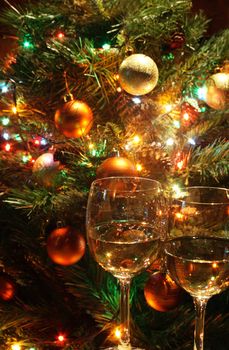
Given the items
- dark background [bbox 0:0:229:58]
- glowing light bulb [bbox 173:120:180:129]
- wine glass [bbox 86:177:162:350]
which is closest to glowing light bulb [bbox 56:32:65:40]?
glowing light bulb [bbox 173:120:180:129]

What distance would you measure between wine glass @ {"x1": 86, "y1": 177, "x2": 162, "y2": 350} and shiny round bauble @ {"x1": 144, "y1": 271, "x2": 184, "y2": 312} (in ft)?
0.49

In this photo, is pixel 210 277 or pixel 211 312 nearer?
pixel 210 277

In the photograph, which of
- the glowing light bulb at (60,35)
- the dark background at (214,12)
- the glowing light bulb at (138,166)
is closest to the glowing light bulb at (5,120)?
the glowing light bulb at (60,35)

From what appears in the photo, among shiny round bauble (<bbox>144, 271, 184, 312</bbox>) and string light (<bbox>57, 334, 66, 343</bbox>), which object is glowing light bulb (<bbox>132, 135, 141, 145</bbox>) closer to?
shiny round bauble (<bbox>144, 271, 184, 312</bbox>)

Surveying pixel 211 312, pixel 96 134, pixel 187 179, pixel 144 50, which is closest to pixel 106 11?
pixel 144 50

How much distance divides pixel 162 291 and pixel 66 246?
0.58ft

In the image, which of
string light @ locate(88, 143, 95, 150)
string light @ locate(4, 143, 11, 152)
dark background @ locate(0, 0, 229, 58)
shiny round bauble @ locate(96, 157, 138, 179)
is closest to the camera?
shiny round bauble @ locate(96, 157, 138, 179)

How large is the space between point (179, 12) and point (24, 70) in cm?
31

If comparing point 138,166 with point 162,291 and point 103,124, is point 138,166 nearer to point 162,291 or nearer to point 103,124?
point 103,124

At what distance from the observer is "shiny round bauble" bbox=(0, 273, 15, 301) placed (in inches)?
36.0

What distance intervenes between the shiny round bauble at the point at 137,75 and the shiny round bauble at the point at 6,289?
469 mm

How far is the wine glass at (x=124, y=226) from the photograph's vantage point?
544 mm

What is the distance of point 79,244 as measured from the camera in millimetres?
775

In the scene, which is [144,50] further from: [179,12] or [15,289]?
[15,289]
